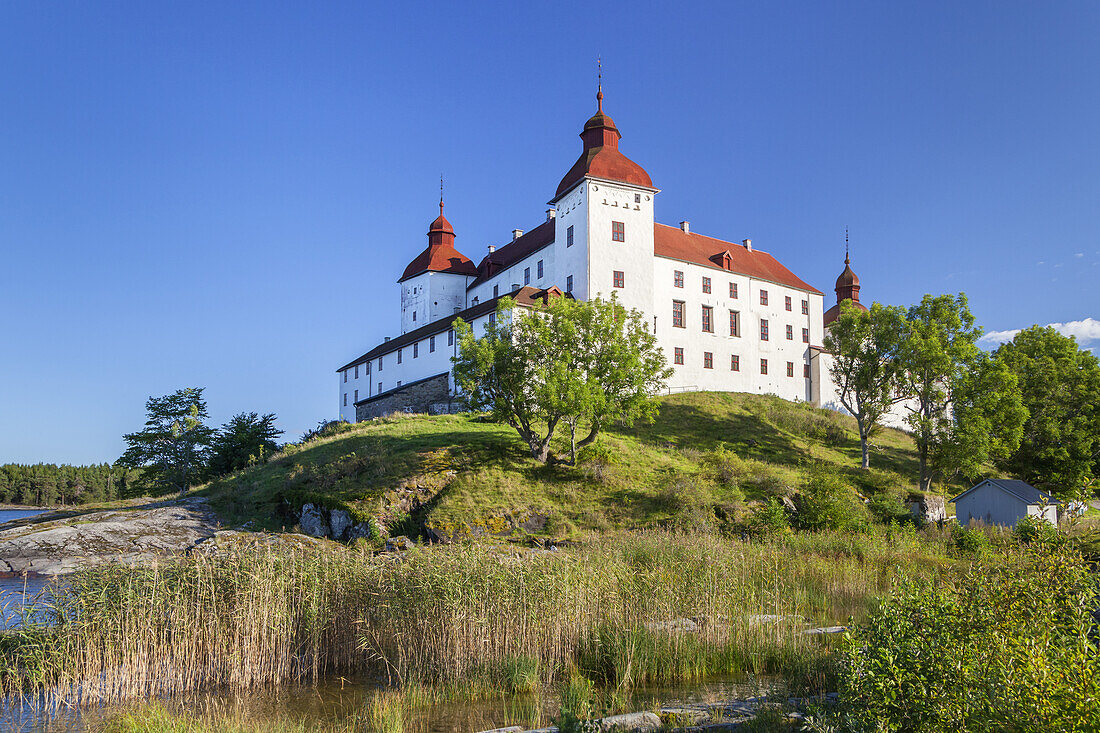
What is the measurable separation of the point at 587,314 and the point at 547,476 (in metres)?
7.30

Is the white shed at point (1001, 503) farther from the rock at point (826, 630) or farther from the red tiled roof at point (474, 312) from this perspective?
the red tiled roof at point (474, 312)

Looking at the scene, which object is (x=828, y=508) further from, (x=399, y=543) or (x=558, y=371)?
(x=399, y=543)

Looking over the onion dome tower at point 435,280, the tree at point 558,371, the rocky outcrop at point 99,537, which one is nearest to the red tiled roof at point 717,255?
the onion dome tower at point 435,280

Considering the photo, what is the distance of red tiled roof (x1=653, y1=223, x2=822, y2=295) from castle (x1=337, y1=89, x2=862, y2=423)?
141mm

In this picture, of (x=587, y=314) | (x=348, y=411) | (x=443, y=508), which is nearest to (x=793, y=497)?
(x=587, y=314)

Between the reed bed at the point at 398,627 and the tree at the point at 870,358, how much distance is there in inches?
1126

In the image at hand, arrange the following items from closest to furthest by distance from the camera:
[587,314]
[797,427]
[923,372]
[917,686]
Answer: [917,686]
[587,314]
[923,372]
[797,427]

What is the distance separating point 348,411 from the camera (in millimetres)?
58219

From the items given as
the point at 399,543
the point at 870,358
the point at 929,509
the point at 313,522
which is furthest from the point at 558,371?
the point at 870,358

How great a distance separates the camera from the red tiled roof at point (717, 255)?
5116 cm

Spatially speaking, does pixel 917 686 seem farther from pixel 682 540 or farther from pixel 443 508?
pixel 443 508

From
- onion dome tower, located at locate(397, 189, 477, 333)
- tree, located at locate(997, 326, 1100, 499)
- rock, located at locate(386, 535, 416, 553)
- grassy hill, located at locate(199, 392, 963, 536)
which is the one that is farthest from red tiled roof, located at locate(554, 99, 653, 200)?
rock, located at locate(386, 535, 416, 553)

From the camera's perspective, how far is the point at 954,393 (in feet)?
119

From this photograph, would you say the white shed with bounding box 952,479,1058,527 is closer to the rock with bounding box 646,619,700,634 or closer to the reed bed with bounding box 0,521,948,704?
the reed bed with bounding box 0,521,948,704
